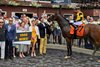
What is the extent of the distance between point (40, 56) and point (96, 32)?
2.94m

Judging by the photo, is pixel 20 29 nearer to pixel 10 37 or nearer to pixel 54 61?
pixel 10 37

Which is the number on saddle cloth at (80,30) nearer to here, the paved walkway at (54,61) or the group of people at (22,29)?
the group of people at (22,29)

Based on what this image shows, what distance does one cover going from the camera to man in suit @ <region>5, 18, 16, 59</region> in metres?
15.2

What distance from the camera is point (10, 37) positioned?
49.9 ft

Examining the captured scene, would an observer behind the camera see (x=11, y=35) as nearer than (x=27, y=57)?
Yes

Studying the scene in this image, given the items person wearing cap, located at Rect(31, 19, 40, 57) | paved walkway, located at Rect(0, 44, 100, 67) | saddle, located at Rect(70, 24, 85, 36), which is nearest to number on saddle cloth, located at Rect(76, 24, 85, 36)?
saddle, located at Rect(70, 24, 85, 36)

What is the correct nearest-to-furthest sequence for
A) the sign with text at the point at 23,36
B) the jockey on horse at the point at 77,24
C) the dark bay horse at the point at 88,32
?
the dark bay horse at the point at 88,32, the jockey on horse at the point at 77,24, the sign with text at the point at 23,36

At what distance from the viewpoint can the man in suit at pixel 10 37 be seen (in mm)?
15227

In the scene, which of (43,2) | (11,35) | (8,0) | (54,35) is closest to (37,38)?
(11,35)

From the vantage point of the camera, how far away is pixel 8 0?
96.0ft

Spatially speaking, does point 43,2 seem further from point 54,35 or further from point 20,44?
point 20,44

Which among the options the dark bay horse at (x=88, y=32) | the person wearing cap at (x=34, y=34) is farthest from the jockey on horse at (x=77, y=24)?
the person wearing cap at (x=34, y=34)

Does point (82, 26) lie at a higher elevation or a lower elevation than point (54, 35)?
higher

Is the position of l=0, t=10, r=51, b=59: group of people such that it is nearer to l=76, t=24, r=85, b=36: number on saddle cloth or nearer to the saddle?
the saddle
